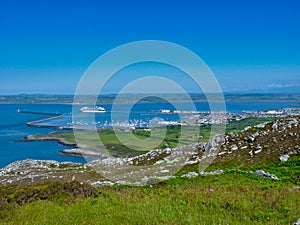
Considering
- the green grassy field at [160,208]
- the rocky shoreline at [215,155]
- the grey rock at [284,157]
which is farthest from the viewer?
the rocky shoreline at [215,155]

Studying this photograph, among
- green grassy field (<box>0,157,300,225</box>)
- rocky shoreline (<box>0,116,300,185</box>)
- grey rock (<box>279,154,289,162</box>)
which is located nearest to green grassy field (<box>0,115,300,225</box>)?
green grassy field (<box>0,157,300,225</box>)

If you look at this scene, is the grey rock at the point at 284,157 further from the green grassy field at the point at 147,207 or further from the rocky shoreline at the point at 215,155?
the green grassy field at the point at 147,207

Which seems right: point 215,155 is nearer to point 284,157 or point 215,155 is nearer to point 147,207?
point 284,157

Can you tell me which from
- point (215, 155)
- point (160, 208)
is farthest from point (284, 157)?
point (160, 208)

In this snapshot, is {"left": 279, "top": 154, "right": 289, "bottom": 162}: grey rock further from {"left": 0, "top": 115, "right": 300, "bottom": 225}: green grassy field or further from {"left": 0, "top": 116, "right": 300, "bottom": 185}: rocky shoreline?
{"left": 0, "top": 115, "right": 300, "bottom": 225}: green grassy field

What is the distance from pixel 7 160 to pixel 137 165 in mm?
52609

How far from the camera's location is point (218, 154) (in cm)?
2136

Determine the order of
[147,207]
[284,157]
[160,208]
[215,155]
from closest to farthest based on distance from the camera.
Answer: [160,208], [147,207], [284,157], [215,155]

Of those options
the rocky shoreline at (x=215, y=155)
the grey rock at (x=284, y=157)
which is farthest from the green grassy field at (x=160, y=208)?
the grey rock at (x=284, y=157)

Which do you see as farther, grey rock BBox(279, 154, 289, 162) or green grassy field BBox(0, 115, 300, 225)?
grey rock BBox(279, 154, 289, 162)

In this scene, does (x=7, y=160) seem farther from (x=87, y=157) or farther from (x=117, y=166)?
(x=117, y=166)

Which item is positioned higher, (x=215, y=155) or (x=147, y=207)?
(x=147, y=207)

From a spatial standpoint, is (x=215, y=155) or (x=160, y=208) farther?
(x=215, y=155)

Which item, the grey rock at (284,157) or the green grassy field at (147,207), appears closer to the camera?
the green grassy field at (147,207)
